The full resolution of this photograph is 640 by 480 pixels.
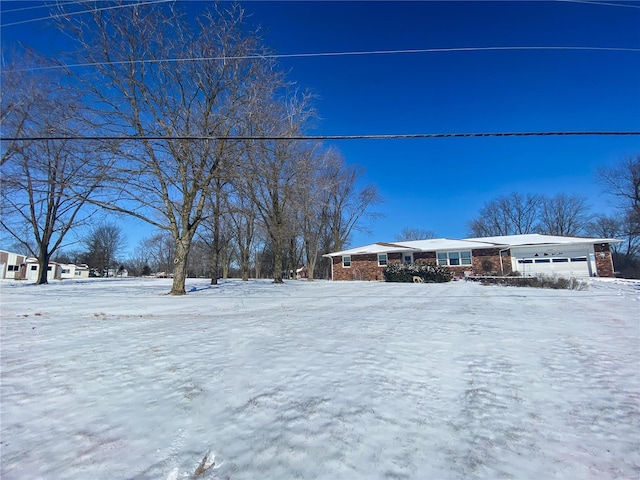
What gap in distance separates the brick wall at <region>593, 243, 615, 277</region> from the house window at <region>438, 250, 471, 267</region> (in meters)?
8.92

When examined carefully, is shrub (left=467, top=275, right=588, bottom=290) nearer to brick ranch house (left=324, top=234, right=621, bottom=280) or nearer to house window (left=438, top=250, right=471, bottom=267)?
brick ranch house (left=324, top=234, right=621, bottom=280)

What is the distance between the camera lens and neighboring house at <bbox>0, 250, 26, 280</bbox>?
146 ft

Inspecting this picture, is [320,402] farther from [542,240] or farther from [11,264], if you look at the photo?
[11,264]

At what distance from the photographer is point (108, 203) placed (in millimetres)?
12156

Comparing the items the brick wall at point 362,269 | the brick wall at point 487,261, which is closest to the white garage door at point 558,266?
the brick wall at point 487,261

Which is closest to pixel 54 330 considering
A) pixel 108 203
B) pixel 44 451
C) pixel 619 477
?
pixel 44 451

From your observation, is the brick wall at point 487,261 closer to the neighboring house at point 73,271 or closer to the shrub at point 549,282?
the shrub at point 549,282

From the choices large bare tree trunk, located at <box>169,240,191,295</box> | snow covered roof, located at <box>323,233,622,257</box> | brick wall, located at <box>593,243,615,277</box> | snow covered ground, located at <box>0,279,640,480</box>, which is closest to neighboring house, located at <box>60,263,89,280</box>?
snow covered roof, located at <box>323,233,622,257</box>

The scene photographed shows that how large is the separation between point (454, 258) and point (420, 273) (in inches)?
279

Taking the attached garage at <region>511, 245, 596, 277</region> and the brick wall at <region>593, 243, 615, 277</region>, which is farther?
the attached garage at <region>511, 245, 596, 277</region>

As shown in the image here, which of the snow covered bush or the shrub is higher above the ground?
the snow covered bush

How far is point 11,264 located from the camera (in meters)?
47.3

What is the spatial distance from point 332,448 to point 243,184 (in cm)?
1303

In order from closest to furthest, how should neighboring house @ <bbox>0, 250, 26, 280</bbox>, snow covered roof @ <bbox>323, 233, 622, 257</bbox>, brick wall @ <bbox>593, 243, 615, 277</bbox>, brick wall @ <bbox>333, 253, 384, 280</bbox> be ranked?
brick wall @ <bbox>593, 243, 615, 277</bbox> → snow covered roof @ <bbox>323, 233, 622, 257</bbox> → brick wall @ <bbox>333, 253, 384, 280</bbox> → neighboring house @ <bbox>0, 250, 26, 280</bbox>
